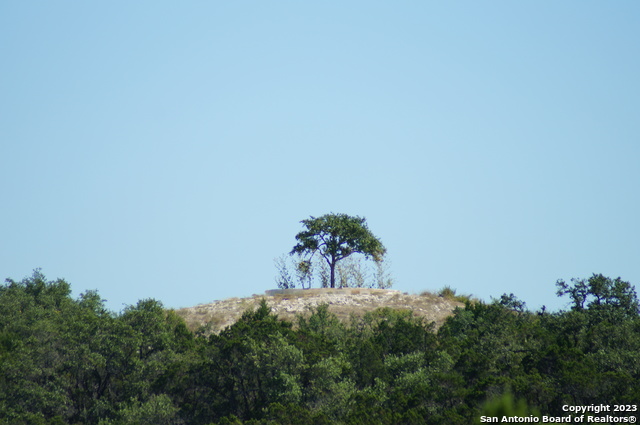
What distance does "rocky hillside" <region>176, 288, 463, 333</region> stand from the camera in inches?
2746

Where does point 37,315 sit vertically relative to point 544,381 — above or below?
above

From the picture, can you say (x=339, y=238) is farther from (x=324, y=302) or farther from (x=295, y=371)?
(x=295, y=371)

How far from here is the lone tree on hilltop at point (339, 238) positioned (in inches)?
2985

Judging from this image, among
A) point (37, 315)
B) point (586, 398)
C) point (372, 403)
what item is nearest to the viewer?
point (586, 398)

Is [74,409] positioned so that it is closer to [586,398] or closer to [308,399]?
[308,399]

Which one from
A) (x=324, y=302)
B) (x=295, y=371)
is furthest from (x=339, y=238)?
(x=295, y=371)

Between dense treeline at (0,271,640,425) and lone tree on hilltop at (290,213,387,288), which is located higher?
lone tree on hilltop at (290,213,387,288)

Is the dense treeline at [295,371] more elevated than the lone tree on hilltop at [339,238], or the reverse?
the lone tree on hilltop at [339,238]

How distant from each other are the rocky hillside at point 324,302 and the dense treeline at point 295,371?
38.4 feet

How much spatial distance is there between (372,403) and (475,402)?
17.0 ft

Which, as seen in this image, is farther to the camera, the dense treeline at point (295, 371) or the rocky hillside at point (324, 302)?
the rocky hillside at point (324, 302)

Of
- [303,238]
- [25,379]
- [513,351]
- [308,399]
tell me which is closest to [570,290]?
[513,351]

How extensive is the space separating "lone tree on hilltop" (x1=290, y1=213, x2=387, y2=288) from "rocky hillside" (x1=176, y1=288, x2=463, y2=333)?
11.4 feet

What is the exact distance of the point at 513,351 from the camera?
5059 cm
